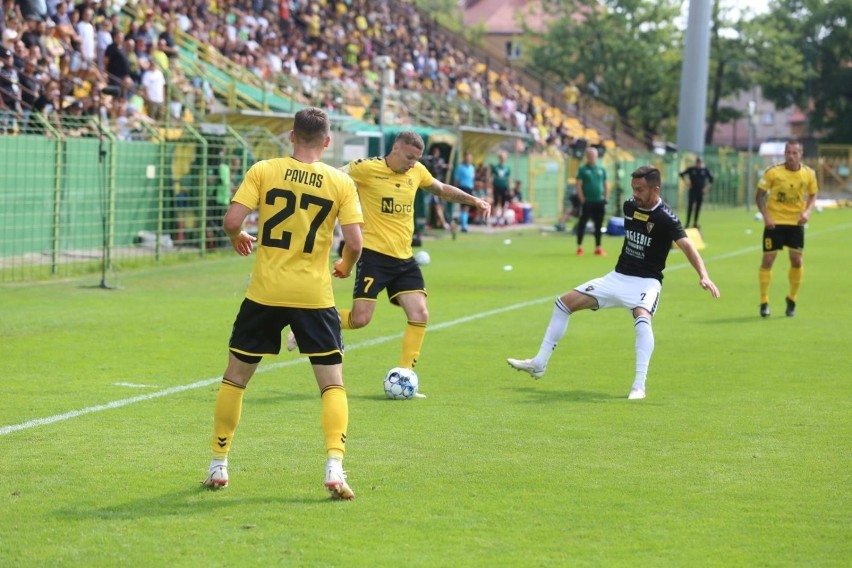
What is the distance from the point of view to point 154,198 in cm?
2455

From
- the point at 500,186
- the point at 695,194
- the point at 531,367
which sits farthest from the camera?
the point at 500,186

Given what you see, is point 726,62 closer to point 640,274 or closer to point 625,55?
point 625,55

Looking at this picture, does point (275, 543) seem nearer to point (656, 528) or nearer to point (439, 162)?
point (656, 528)

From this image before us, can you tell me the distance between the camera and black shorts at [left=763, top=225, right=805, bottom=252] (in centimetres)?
1692

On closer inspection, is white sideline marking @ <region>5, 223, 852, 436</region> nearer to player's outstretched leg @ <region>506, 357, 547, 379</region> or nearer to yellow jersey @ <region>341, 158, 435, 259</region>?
yellow jersey @ <region>341, 158, 435, 259</region>

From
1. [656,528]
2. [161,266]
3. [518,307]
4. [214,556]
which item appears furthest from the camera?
[161,266]

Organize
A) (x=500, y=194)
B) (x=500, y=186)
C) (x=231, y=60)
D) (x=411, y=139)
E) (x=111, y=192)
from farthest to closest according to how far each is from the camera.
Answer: (x=500, y=194)
(x=500, y=186)
(x=231, y=60)
(x=111, y=192)
(x=411, y=139)

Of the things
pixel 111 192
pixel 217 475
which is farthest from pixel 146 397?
pixel 111 192

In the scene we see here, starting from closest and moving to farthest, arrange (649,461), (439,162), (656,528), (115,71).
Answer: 1. (656,528)
2. (649,461)
3. (115,71)
4. (439,162)

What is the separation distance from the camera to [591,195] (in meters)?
28.3

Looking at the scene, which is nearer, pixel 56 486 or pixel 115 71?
pixel 56 486

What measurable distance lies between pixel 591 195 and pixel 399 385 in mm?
18321

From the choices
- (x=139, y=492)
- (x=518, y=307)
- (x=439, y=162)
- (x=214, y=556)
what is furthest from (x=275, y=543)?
(x=439, y=162)

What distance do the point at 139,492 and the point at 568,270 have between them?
56.5ft
